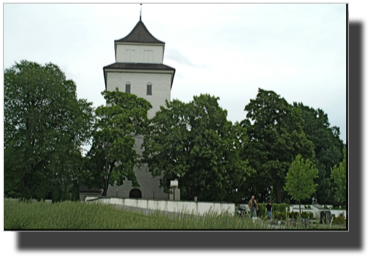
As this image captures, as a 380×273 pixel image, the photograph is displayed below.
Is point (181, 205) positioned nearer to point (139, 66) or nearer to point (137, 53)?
point (139, 66)

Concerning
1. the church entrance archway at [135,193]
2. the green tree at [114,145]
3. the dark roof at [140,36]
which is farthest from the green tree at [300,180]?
the dark roof at [140,36]

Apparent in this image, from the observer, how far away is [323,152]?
43250mm

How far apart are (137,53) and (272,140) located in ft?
60.2

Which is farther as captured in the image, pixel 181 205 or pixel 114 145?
pixel 114 145

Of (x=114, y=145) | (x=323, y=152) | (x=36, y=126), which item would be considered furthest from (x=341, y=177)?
(x=36, y=126)

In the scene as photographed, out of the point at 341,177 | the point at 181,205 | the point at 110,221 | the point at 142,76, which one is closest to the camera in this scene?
the point at 110,221

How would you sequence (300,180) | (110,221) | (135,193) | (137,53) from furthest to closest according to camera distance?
(137,53)
(135,193)
(300,180)
(110,221)

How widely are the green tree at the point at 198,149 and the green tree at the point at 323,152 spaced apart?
11193mm

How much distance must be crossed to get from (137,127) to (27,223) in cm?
2499

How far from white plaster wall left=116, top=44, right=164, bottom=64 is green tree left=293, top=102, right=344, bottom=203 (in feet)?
59.5

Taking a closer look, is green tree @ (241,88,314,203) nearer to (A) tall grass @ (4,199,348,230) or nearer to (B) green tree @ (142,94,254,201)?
(B) green tree @ (142,94,254,201)

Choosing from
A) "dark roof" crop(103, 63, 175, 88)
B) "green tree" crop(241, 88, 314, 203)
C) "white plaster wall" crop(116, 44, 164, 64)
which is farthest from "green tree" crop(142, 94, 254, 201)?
"white plaster wall" crop(116, 44, 164, 64)
